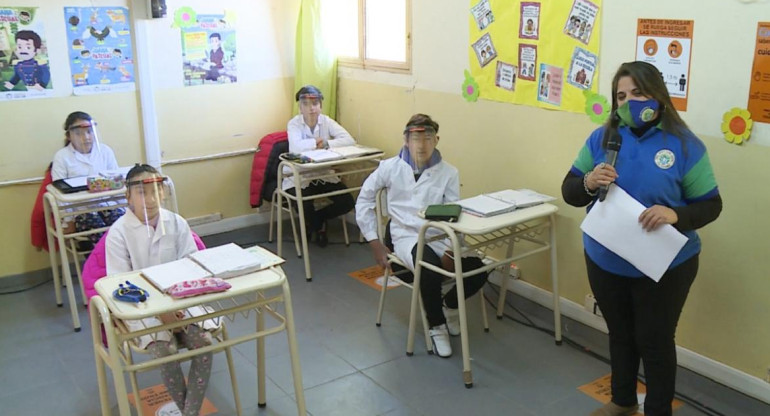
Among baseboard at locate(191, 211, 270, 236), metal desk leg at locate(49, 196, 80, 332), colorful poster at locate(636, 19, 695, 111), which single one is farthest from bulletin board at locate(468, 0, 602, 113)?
metal desk leg at locate(49, 196, 80, 332)

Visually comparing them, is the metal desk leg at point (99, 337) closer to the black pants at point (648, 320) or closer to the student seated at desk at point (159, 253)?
the student seated at desk at point (159, 253)

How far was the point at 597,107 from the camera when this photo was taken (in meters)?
3.26

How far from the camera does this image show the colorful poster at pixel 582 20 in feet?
10.6

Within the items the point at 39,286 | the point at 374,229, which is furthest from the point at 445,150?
the point at 39,286

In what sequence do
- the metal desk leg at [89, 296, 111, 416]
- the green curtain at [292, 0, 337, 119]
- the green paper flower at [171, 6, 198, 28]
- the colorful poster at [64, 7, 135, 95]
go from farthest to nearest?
the green curtain at [292, 0, 337, 119]
the green paper flower at [171, 6, 198, 28]
the colorful poster at [64, 7, 135, 95]
the metal desk leg at [89, 296, 111, 416]

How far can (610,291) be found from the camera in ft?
8.32

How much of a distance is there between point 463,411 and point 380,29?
2.76 meters

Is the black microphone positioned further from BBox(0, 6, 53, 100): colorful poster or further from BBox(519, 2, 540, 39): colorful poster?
BBox(0, 6, 53, 100): colorful poster

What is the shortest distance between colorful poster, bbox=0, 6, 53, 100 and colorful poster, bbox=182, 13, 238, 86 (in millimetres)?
873

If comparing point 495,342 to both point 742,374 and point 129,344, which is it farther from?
point 129,344

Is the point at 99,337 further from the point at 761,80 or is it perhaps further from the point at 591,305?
the point at 761,80

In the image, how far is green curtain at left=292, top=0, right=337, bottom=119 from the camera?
16.6ft

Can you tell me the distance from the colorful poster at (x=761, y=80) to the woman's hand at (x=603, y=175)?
0.66 m

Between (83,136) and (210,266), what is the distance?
213 centimetres
